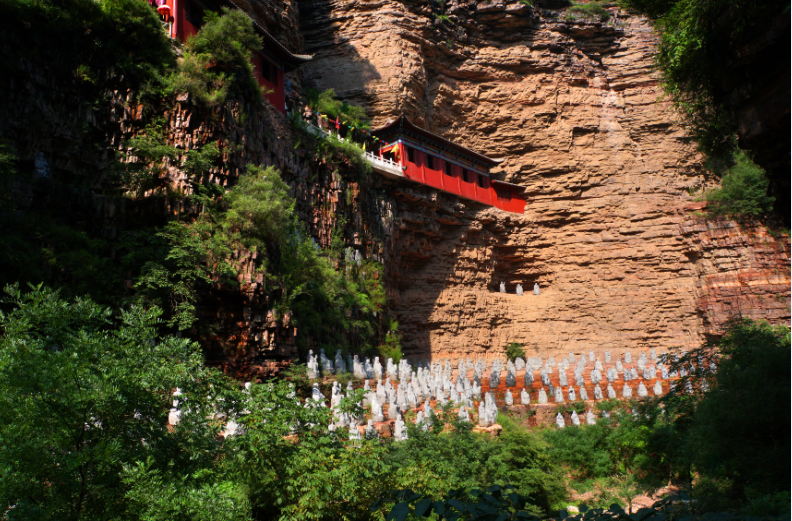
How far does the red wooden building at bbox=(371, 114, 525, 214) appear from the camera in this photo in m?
26.2

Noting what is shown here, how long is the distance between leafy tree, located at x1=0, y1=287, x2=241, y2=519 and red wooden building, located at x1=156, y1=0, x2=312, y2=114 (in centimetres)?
1500

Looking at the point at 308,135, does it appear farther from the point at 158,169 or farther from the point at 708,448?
the point at 708,448

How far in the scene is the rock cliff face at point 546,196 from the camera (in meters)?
28.0

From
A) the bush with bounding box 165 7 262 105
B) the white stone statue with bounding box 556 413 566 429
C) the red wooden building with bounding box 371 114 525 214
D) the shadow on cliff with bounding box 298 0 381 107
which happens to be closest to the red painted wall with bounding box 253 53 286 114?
the bush with bounding box 165 7 262 105

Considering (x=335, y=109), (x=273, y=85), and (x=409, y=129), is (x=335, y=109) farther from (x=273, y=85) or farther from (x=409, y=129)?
(x=273, y=85)

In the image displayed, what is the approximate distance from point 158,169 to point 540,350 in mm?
21838

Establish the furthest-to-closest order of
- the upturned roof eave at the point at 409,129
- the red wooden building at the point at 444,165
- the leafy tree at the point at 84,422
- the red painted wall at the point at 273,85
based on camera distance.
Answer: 1. the red wooden building at the point at 444,165
2. the upturned roof eave at the point at 409,129
3. the red painted wall at the point at 273,85
4. the leafy tree at the point at 84,422

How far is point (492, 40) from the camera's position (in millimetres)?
33281

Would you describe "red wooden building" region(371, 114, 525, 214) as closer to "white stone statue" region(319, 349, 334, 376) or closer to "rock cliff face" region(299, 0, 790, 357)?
"rock cliff face" region(299, 0, 790, 357)

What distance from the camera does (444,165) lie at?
28.1 metres

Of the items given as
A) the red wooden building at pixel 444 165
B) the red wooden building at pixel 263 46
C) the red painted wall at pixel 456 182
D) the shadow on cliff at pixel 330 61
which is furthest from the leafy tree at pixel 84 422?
the shadow on cliff at pixel 330 61

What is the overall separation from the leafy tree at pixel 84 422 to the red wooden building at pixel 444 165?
68.6 feet

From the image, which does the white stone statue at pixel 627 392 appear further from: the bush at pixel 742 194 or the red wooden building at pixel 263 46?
the bush at pixel 742 194

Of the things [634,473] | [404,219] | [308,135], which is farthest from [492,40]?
[634,473]
